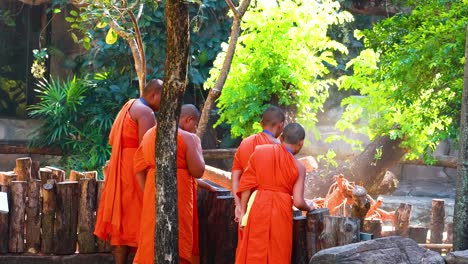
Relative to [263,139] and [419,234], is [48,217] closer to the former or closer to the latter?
[263,139]

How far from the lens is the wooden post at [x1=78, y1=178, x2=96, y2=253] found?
869cm

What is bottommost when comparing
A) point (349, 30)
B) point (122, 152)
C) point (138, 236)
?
point (138, 236)

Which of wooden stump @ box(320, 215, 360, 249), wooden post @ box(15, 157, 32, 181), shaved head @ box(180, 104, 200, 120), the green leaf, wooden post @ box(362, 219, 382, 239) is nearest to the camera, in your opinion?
wooden stump @ box(320, 215, 360, 249)

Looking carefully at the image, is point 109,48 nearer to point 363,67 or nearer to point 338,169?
point 338,169

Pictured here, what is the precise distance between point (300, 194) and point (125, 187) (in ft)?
5.96

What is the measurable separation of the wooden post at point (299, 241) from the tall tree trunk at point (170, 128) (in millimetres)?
1148

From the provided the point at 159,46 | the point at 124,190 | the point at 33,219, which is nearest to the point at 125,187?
the point at 124,190

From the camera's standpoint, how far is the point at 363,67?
11.3 meters

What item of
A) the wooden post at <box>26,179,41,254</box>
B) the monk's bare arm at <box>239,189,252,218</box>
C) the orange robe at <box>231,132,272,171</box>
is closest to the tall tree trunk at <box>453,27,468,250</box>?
the monk's bare arm at <box>239,189,252,218</box>

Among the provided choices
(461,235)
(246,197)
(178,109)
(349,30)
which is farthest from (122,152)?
(349,30)

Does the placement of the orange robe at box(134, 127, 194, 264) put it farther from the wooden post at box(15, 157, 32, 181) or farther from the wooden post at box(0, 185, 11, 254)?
the wooden post at box(15, 157, 32, 181)

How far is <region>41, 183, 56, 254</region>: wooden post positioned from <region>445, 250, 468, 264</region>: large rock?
393cm

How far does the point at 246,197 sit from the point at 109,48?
32.5 ft

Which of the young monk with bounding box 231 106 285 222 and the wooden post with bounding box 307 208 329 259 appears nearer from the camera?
the wooden post with bounding box 307 208 329 259
